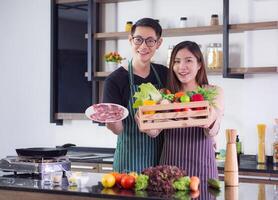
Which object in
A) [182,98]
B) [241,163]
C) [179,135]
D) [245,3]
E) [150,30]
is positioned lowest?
[241,163]

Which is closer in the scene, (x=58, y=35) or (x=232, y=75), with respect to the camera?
(x=232, y=75)

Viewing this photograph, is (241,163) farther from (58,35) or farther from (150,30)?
(58,35)

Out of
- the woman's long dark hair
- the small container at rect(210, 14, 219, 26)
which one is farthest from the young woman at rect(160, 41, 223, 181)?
the small container at rect(210, 14, 219, 26)

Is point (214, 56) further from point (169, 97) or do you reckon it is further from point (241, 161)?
point (169, 97)

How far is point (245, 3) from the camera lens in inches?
216

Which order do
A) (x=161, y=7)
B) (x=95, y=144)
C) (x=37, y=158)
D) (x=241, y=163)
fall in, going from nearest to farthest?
(x=37, y=158) → (x=241, y=163) → (x=161, y=7) → (x=95, y=144)

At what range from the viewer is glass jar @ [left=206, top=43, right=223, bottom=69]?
5.43 meters

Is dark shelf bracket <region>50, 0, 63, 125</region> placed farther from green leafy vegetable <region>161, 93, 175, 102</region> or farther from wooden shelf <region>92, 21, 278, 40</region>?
green leafy vegetable <region>161, 93, 175, 102</region>

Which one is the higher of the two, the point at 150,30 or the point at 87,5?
the point at 87,5

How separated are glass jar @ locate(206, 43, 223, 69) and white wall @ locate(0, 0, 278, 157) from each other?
0.18 metres

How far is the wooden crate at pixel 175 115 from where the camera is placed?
3156 millimetres

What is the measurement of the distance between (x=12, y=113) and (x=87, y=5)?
Result: 1.64 meters

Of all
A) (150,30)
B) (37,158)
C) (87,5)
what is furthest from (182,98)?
(87,5)

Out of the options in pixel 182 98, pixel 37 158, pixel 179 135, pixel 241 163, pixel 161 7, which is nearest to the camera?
pixel 182 98
